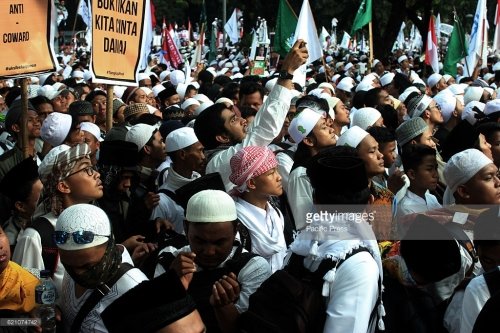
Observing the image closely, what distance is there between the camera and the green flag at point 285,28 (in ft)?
44.8

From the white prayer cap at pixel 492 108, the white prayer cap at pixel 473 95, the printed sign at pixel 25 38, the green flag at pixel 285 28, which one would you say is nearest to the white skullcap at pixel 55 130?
the printed sign at pixel 25 38

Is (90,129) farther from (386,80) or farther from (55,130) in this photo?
(386,80)

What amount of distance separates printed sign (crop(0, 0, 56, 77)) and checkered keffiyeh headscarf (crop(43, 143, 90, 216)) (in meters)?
2.37

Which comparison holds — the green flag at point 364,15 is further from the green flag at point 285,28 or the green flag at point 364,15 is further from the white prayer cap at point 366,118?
the white prayer cap at point 366,118

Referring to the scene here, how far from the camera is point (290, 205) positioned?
17.2ft

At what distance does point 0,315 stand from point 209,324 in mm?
940

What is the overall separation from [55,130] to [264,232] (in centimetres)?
364

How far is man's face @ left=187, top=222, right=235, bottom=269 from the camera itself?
373cm

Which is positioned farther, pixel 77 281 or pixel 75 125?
pixel 75 125

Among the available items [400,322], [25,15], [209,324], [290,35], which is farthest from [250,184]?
[290,35]

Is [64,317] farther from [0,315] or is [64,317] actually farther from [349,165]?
[349,165]

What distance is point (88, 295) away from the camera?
3.45m

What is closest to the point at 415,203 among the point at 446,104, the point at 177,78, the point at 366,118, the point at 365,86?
the point at 366,118

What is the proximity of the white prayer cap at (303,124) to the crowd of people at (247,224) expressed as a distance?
11 millimetres
